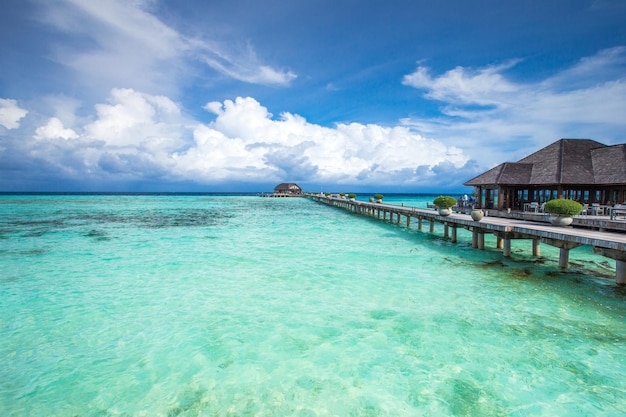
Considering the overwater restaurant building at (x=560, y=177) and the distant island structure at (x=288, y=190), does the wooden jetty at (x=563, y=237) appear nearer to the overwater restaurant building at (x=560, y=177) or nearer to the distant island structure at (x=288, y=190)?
the overwater restaurant building at (x=560, y=177)

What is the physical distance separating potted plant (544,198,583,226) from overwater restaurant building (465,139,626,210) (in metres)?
8.61

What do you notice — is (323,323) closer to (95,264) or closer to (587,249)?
(95,264)

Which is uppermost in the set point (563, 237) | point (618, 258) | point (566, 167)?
point (566, 167)

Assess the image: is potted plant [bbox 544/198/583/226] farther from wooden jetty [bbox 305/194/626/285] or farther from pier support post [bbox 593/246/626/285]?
pier support post [bbox 593/246/626/285]

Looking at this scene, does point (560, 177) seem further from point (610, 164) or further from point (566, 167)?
point (610, 164)

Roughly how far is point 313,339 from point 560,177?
2049 cm

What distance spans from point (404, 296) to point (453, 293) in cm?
143

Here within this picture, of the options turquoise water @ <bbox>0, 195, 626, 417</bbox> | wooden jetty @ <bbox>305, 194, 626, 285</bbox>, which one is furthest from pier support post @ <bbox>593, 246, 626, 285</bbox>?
turquoise water @ <bbox>0, 195, 626, 417</bbox>

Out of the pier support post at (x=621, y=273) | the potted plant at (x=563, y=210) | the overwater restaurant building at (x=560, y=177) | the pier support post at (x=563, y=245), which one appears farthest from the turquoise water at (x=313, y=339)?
the overwater restaurant building at (x=560, y=177)

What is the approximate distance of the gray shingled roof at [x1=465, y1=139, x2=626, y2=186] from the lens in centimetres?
1958

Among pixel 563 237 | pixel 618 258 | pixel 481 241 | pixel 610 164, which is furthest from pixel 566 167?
pixel 618 258

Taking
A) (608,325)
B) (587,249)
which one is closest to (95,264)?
(608,325)

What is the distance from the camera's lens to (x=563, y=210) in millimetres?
12539

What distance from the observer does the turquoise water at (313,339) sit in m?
→ 4.75
